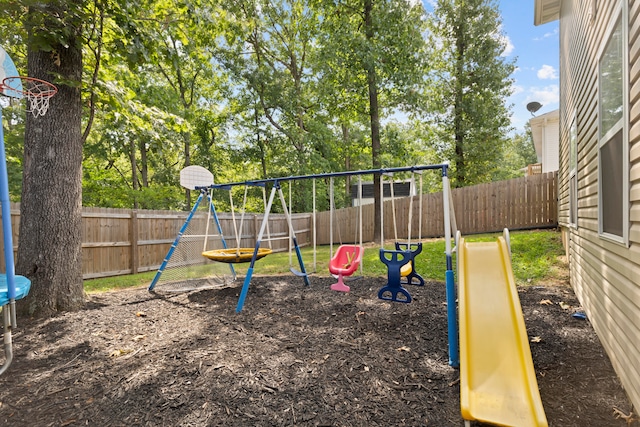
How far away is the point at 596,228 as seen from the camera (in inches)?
123

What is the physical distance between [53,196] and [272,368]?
3.32 metres

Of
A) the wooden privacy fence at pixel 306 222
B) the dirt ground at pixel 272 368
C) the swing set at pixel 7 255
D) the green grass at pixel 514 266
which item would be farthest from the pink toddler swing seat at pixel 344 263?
the swing set at pixel 7 255

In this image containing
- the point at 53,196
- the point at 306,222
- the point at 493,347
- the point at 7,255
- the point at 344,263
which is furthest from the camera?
the point at 306,222

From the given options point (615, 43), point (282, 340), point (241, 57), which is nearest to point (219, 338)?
point (282, 340)

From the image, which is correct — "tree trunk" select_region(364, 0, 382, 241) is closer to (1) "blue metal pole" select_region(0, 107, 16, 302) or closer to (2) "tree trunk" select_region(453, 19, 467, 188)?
(2) "tree trunk" select_region(453, 19, 467, 188)

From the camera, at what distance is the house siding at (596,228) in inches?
77.7

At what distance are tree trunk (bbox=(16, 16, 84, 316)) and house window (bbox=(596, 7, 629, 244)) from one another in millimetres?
5185

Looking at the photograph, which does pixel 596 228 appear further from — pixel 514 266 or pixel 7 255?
pixel 7 255

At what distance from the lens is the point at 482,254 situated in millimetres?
2947

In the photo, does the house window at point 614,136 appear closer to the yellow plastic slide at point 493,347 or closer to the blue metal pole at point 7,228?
the yellow plastic slide at point 493,347

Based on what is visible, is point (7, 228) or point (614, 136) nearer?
point (7, 228)

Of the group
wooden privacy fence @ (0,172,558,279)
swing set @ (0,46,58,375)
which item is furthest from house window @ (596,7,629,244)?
swing set @ (0,46,58,375)

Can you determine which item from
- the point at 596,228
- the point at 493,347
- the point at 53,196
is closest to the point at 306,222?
the point at 53,196

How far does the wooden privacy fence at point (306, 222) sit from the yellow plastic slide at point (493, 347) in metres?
2.92
